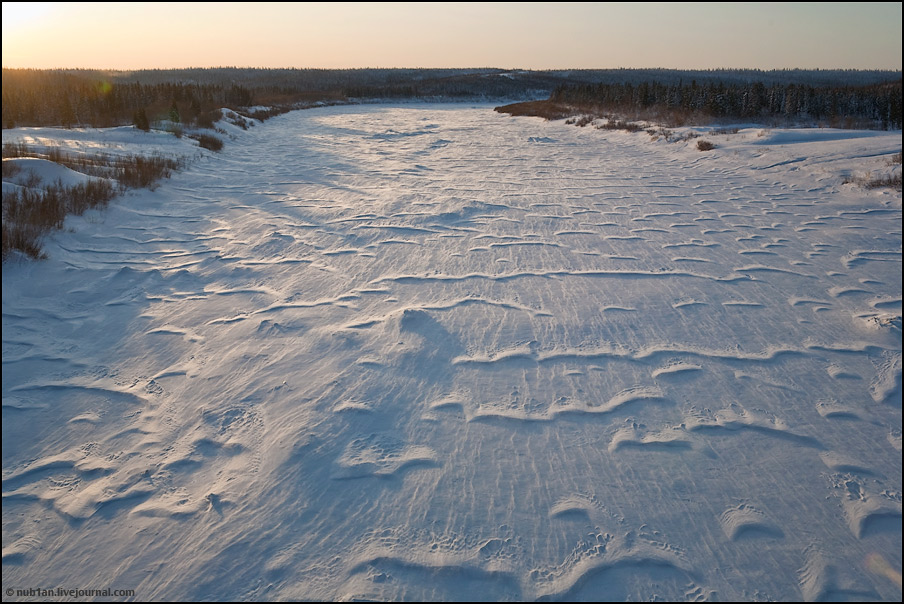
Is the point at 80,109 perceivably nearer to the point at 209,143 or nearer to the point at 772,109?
the point at 209,143

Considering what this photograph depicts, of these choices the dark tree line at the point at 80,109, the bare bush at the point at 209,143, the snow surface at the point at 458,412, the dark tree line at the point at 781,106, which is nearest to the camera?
the snow surface at the point at 458,412

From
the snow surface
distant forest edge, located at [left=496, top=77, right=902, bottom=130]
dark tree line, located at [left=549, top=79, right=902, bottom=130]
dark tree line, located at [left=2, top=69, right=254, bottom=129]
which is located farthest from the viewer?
dark tree line, located at [left=549, top=79, right=902, bottom=130]

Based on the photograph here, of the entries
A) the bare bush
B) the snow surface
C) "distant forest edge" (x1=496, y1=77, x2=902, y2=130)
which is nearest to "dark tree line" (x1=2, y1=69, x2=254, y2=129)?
the bare bush

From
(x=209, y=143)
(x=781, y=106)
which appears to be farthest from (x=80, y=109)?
(x=781, y=106)

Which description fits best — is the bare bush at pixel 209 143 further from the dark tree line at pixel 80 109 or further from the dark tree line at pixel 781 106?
the dark tree line at pixel 781 106

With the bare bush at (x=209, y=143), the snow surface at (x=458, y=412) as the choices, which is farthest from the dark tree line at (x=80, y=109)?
the snow surface at (x=458, y=412)

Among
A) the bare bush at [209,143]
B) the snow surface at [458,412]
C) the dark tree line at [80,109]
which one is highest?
the dark tree line at [80,109]

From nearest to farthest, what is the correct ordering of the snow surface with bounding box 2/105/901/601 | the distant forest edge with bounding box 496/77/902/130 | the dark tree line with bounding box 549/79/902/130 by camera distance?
the snow surface with bounding box 2/105/901/601
the distant forest edge with bounding box 496/77/902/130
the dark tree line with bounding box 549/79/902/130

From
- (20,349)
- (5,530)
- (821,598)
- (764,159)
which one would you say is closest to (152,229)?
(20,349)

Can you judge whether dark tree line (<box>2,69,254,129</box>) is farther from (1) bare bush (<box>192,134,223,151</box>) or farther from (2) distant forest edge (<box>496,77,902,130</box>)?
(2) distant forest edge (<box>496,77,902,130</box>)
